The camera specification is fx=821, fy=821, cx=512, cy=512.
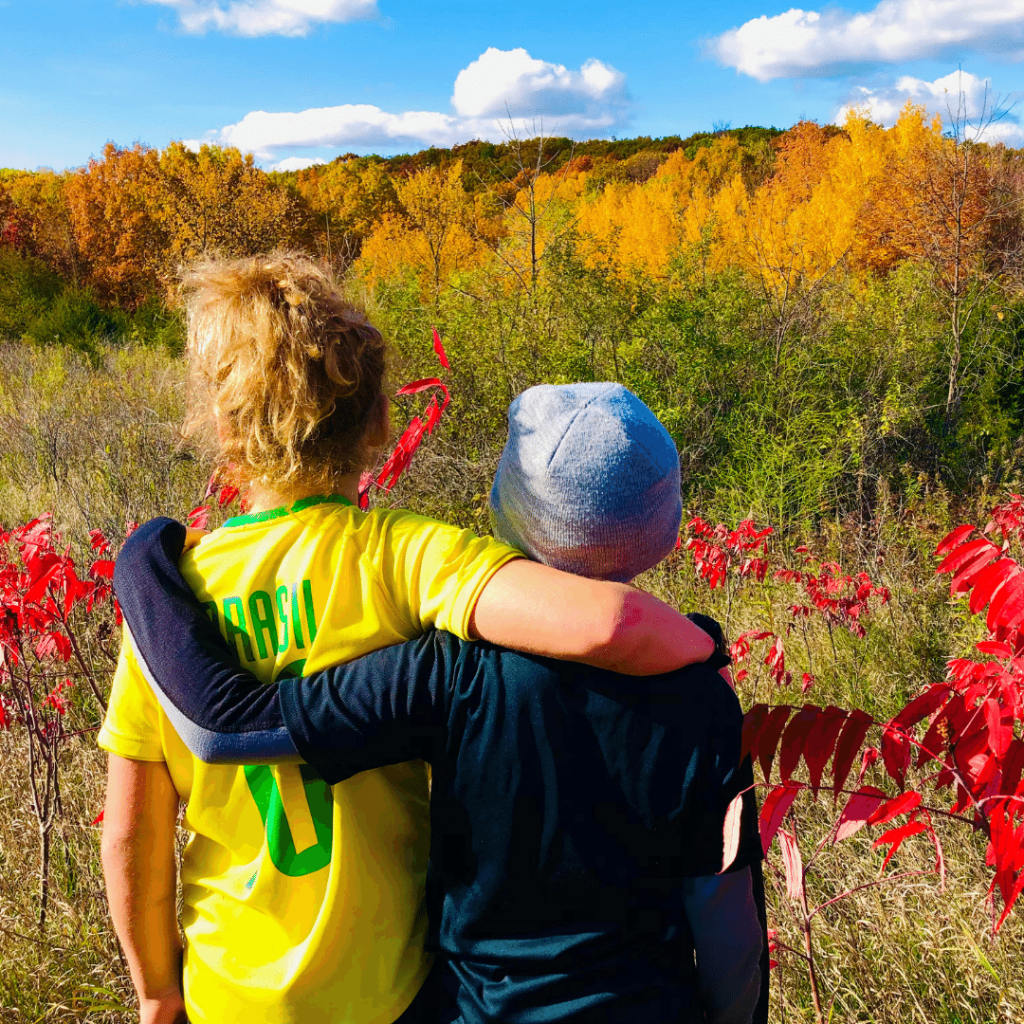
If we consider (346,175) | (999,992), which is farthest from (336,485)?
(346,175)

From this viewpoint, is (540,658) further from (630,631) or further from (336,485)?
(336,485)

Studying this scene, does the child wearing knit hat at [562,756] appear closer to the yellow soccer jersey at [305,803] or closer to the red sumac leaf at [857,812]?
the yellow soccer jersey at [305,803]

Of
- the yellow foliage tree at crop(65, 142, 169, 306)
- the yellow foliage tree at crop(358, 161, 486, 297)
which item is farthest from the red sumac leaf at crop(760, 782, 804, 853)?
the yellow foliage tree at crop(65, 142, 169, 306)

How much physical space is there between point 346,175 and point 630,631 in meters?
25.5

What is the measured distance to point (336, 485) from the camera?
3.42 feet

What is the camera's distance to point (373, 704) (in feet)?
2.82

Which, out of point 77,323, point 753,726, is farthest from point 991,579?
point 77,323

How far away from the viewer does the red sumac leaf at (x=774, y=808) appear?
3.56 ft

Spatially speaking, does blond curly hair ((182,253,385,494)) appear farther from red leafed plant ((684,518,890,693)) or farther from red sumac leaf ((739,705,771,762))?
red leafed plant ((684,518,890,693))

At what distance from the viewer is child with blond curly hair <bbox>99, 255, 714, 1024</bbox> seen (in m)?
0.93

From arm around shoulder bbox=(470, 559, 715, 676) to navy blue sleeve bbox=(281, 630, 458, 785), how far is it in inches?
2.5

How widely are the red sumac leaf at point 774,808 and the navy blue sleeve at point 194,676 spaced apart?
2.04 feet

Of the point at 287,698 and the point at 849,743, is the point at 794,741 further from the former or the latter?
the point at 287,698

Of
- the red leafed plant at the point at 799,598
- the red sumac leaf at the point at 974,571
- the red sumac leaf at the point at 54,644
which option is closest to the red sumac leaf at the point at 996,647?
the red sumac leaf at the point at 974,571
